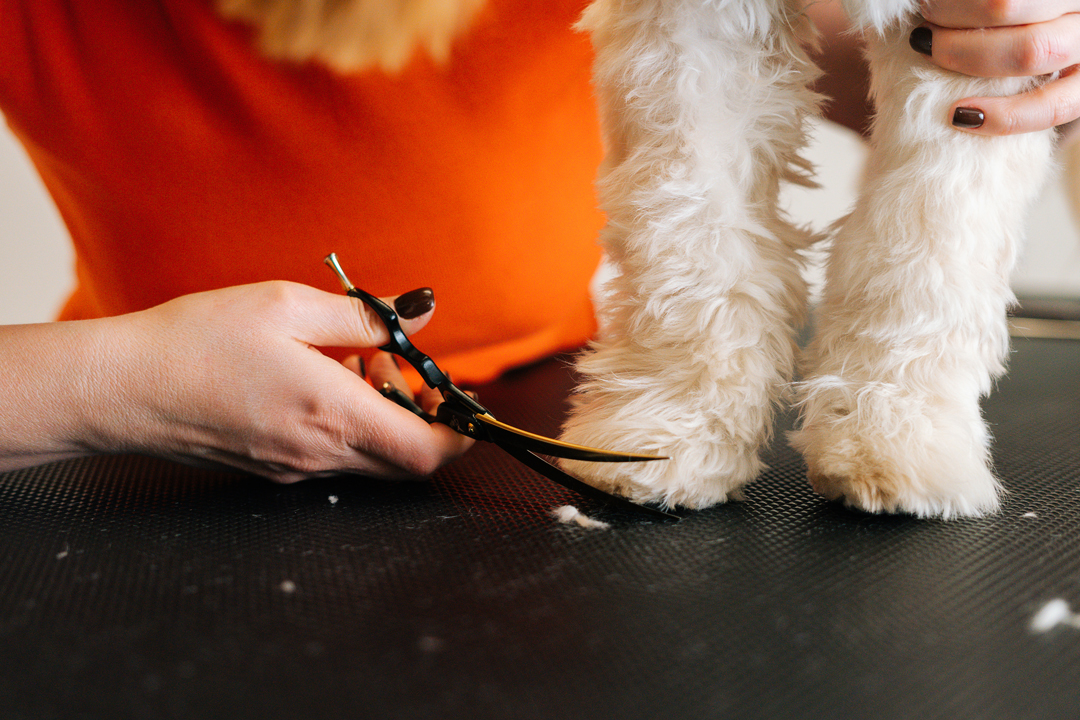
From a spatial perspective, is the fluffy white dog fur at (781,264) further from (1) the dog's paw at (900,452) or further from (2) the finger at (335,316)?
(2) the finger at (335,316)

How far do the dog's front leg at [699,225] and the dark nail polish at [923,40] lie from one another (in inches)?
2.6

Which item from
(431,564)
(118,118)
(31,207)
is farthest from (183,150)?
(31,207)

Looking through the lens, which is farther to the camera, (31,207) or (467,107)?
(31,207)

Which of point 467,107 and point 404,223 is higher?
point 467,107

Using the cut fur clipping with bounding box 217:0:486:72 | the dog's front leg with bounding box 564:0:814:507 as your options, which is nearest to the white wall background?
the cut fur clipping with bounding box 217:0:486:72

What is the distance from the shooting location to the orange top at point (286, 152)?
27.9 inches

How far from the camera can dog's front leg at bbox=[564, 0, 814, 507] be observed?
17.6 inches

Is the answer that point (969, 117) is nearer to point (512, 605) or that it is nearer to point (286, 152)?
point (512, 605)

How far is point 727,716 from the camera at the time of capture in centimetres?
30

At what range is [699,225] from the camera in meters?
0.46

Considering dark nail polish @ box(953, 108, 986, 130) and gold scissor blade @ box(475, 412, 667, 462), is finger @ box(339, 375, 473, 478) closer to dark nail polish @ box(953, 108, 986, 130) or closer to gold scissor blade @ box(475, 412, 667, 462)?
gold scissor blade @ box(475, 412, 667, 462)

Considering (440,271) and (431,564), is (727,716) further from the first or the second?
(440,271)

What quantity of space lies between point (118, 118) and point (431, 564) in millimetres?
584

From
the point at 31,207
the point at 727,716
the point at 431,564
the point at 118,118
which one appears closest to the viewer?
the point at 727,716
